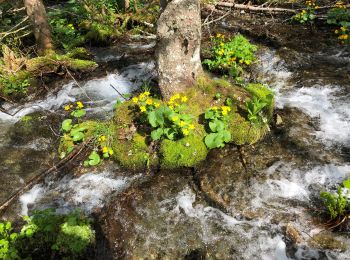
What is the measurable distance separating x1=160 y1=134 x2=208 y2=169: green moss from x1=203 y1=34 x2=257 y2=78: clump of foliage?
7.83 ft

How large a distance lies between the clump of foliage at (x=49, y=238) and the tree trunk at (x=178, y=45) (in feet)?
7.57

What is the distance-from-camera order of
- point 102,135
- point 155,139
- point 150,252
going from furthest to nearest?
point 102,135, point 155,139, point 150,252

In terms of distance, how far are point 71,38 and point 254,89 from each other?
5.70 meters

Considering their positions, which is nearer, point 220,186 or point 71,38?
point 220,186

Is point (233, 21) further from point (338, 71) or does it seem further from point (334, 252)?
point (334, 252)

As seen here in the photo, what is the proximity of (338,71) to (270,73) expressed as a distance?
4.23 ft

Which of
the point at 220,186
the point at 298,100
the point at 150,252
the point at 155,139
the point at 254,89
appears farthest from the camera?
the point at 298,100

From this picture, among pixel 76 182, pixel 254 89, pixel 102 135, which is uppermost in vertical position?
pixel 254 89

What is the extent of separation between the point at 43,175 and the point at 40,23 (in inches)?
170

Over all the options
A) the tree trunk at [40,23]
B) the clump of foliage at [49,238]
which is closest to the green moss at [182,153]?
the clump of foliage at [49,238]

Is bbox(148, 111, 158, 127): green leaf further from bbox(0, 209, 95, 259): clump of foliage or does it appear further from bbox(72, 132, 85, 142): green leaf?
bbox(0, 209, 95, 259): clump of foliage

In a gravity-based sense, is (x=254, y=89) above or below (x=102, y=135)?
above

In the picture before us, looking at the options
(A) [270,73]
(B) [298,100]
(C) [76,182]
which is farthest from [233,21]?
(C) [76,182]

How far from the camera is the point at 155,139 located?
4.46 meters
